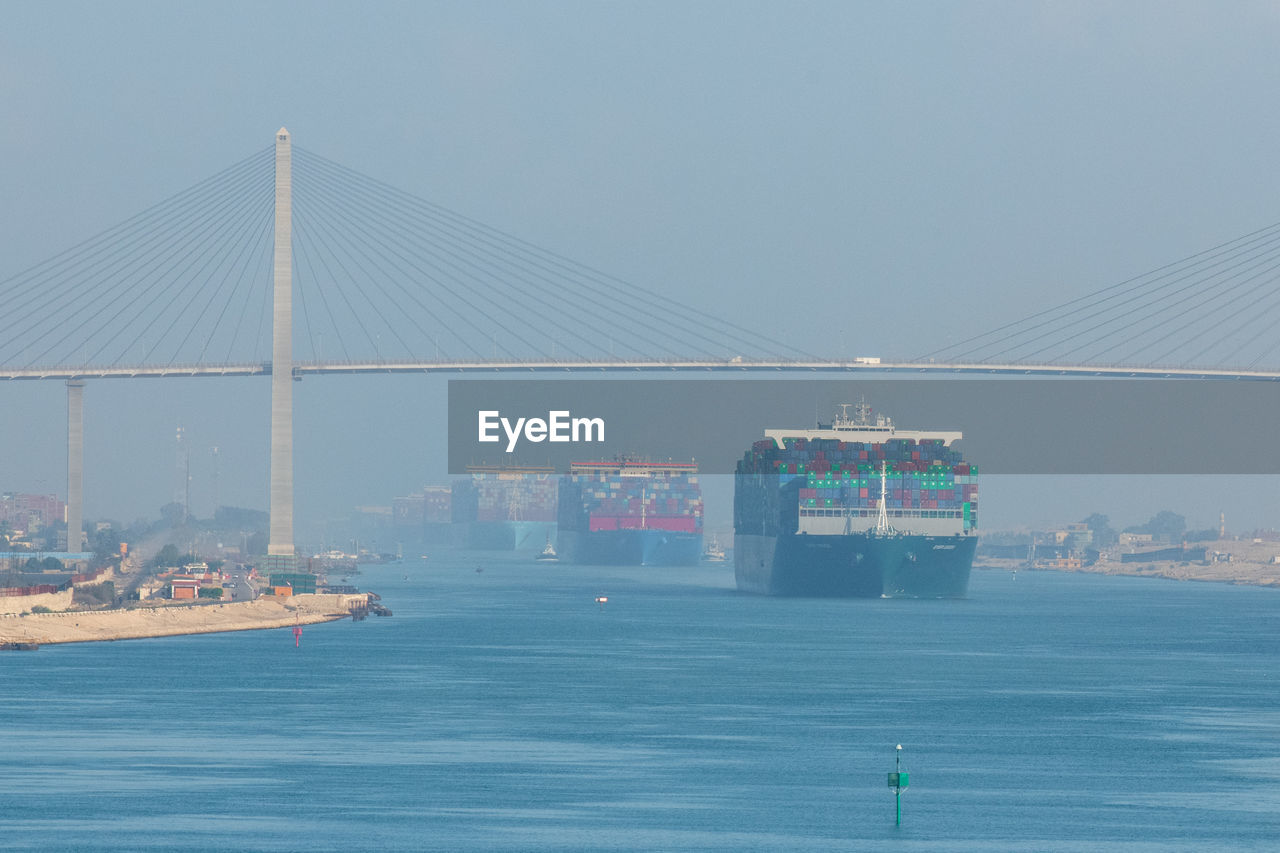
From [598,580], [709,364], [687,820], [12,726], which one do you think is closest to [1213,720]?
[687,820]

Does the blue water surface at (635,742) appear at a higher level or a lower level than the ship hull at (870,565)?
lower

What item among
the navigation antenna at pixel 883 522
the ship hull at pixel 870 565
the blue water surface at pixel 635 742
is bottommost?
the blue water surface at pixel 635 742

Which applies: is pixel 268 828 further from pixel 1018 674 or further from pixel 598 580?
pixel 598 580

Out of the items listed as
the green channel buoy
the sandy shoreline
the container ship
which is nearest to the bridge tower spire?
the sandy shoreline

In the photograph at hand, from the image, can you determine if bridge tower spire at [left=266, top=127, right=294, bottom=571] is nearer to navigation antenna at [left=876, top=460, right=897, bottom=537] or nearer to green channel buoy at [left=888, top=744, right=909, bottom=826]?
navigation antenna at [left=876, top=460, right=897, bottom=537]

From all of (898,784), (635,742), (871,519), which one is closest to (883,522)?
(871,519)

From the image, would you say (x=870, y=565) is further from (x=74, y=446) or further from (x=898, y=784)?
(x=898, y=784)

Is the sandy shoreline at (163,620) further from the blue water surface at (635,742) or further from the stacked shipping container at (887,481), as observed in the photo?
the stacked shipping container at (887,481)

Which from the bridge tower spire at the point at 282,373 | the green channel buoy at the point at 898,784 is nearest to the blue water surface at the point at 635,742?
the green channel buoy at the point at 898,784
